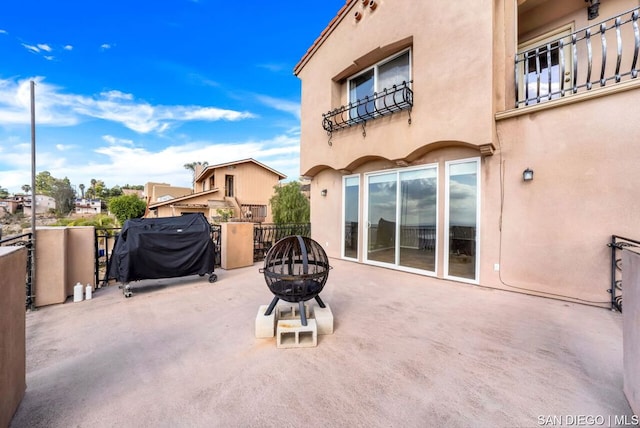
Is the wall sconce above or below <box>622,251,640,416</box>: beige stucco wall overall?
above

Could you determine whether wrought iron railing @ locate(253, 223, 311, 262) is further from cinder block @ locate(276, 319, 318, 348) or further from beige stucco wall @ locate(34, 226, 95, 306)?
cinder block @ locate(276, 319, 318, 348)

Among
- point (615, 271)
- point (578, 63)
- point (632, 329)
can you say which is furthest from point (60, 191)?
point (615, 271)

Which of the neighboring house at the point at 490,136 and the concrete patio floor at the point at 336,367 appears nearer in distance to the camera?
the concrete patio floor at the point at 336,367

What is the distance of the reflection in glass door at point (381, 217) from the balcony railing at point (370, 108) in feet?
5.17

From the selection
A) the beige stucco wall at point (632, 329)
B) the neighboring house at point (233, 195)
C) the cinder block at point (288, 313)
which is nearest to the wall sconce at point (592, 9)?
the beige stucco wall at point (632, 329)

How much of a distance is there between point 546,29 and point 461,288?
238 inches

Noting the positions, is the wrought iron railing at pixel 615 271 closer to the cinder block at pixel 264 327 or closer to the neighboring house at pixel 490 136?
the neighboring house at pixel 490 136

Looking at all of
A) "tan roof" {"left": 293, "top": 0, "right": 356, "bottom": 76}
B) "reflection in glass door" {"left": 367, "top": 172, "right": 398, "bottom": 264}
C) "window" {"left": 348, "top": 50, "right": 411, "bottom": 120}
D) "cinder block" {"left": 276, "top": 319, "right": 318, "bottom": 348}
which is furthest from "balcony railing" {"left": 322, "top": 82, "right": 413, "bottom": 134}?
"cinder block" {"left": 276, "top": 319, "right": 318, "bottom": 348}

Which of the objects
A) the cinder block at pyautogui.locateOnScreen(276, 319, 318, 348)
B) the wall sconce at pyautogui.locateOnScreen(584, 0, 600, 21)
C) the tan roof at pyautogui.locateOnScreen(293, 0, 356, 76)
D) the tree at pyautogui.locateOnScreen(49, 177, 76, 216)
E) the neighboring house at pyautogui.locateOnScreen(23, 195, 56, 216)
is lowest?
the cinder block at pyautogui.locateOnScreen(276, 319, 318, 348)

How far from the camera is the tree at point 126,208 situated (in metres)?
21.0

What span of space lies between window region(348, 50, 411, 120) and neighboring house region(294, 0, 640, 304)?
33mm

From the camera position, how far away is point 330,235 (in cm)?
775

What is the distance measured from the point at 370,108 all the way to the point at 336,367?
613 centimetres

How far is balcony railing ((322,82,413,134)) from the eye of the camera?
545 cm
